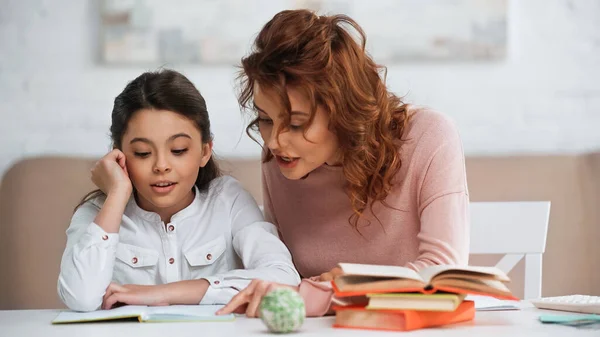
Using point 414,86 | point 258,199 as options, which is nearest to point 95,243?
point 258,199

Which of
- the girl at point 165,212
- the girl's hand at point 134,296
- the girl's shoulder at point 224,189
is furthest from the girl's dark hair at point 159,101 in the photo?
the girl's hand at point 134,296

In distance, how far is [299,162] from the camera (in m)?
1.69

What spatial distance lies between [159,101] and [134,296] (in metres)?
0.49

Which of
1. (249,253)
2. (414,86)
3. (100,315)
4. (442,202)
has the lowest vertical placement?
(100,315)

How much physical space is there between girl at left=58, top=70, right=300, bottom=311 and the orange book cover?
376mm

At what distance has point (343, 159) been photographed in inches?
70.4

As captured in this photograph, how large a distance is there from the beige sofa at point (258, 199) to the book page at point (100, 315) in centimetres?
124

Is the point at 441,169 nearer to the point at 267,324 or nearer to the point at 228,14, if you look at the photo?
the point at 267,324

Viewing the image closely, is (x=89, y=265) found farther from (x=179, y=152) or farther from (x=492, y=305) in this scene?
(x=492, y=305)

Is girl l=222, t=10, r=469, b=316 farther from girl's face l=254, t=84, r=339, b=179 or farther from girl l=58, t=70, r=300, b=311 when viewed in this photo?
girl l=58, t=70, r=300, b=311

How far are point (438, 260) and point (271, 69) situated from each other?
51 centimetres

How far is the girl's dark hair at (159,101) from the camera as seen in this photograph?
1827mm

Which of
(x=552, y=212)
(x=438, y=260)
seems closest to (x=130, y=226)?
(x=438, y=260)

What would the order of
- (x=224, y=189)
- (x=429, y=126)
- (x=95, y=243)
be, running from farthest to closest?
(x=224, y=189) → (x=429, y=126) → (x=95, y=243)
